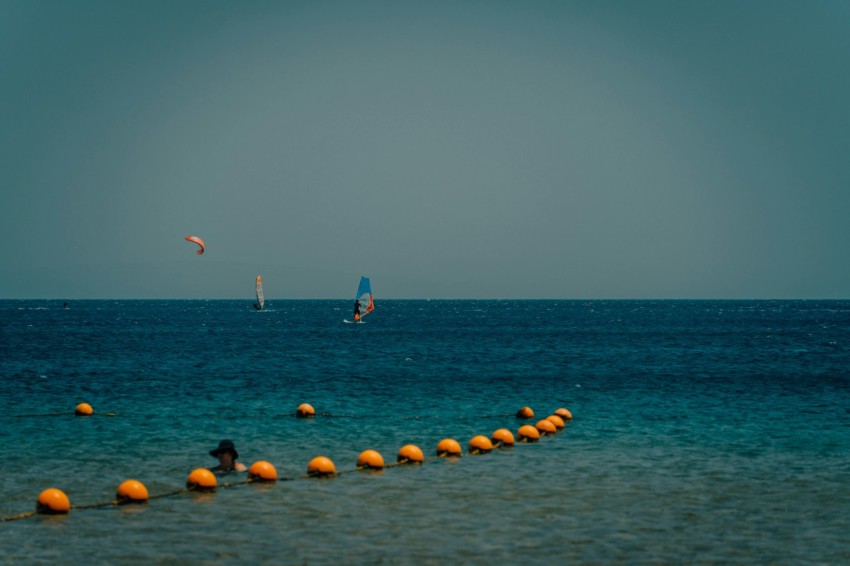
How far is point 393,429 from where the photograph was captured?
33500 mm

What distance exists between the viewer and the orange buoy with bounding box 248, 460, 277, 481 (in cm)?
2305

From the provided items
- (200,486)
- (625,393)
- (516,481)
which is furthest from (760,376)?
(200,486)

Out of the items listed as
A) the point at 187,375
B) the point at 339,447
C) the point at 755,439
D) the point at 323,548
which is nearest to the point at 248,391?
the point at 187,375

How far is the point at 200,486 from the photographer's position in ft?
71.8

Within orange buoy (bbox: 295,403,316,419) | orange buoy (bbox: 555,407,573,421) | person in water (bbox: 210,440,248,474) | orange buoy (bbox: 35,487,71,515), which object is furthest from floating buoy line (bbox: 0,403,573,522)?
orange buoy (bbox: 295,403,316,419)

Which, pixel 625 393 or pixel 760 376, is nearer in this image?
pixel 625 393

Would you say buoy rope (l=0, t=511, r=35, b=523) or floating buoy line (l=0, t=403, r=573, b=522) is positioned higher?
floating buoy line (l=0, t=403, r=573, b=522)

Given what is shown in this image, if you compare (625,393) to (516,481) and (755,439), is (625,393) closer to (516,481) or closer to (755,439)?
(755,439)

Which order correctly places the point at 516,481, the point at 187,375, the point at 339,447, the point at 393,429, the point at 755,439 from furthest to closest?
the point at 187,375 < the point at 393,429 < the point at 755,439 < the point at 339,447 < the point at 516,481

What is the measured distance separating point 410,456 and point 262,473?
181 inches

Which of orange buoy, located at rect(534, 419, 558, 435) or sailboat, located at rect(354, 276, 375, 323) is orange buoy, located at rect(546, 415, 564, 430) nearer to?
orange buoy, located at rect(534, 419, 558, 435)

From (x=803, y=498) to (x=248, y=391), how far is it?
32213 mm

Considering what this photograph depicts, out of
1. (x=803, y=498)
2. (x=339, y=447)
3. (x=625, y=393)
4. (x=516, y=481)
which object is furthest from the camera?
(x=625, y=393)

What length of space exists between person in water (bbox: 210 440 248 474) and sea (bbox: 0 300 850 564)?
1.87 ft
